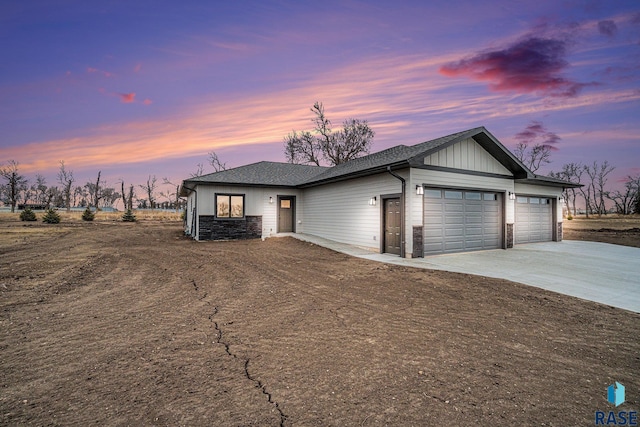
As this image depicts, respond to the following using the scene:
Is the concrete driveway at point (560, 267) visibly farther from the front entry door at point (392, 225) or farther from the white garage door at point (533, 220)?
the white garage door at point (533, 220)

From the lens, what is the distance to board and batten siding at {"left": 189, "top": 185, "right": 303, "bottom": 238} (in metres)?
14.9

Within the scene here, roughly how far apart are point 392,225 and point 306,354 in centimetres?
821

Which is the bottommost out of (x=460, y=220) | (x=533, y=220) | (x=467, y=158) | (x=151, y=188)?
(x=533, y=220)

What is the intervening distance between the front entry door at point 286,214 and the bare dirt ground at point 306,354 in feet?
33.4

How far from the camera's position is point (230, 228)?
15375mm

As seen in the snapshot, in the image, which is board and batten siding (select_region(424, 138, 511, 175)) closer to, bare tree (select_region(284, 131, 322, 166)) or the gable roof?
the gable roof

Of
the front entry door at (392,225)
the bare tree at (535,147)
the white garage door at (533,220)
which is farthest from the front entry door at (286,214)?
the bare tree at (535,147)

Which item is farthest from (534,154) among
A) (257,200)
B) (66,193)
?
(66,193)

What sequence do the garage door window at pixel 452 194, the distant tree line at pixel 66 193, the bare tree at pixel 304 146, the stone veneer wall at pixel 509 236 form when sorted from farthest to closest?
the distant tree line at pixel 66 193, the bare tree at pixel 304 146, the stone veneer wall at pixel 509 236, the garage door window at pixel 452 194

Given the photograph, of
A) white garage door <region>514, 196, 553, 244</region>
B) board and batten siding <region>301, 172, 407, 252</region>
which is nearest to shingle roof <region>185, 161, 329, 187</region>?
Result: board and batten siding <region>301, 172, 407, 252</region>

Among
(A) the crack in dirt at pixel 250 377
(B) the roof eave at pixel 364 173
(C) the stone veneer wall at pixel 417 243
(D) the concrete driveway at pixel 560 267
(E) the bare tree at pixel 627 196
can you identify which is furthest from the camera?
(E) the bare tree at pixel 627 196

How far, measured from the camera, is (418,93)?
1216 centimetres

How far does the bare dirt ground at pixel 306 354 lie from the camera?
2.27m

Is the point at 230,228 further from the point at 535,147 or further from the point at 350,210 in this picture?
the point at 535,147
